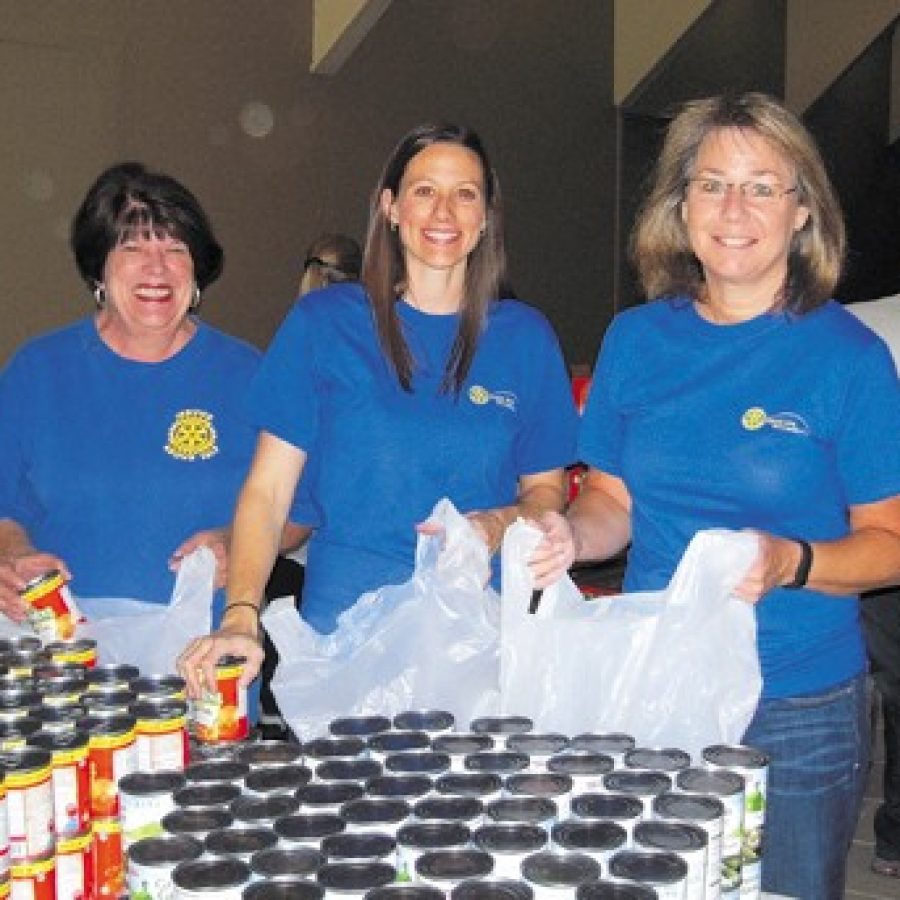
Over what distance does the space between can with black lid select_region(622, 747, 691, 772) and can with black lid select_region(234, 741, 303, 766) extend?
349mm

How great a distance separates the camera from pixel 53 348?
230 centimetres

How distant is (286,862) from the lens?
117cm

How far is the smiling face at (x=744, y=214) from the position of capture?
5.72 feet

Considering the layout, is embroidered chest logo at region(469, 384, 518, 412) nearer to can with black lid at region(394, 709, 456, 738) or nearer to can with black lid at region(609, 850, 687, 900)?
can with black lid at region(394, 709, 456, 738)

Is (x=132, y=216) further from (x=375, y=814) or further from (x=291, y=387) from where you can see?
(x=375, y=814)

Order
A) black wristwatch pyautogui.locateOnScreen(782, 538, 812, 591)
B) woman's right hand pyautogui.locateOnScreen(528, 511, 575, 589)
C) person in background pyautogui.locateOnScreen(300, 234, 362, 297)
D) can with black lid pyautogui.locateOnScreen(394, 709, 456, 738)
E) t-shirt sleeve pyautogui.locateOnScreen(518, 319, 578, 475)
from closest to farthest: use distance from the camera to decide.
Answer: can with black lid pyautogui.locateOnScreen(394, 709, 456, 738) → black wristwatch pyautogui.locateOnScreen(782, 538, 812, 591) → woman's right hand pyautogui.locateOnScreen(528, 511, 575, 589) → t-shirt sleeve pyautogui.locateOnScreen(518, 319, 578, 475) → person in background pyautogui.locateOnScreen(300, 234, 362, 297)

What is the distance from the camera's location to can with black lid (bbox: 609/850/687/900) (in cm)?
112

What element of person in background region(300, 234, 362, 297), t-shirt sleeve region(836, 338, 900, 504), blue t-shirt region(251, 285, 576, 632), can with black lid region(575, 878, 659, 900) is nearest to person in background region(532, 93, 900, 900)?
t-shirt sleeve region(836, 338, 900, 504)

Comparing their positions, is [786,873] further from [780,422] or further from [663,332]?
[663,332]

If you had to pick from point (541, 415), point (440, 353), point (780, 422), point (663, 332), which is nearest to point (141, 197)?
point (440, 353)

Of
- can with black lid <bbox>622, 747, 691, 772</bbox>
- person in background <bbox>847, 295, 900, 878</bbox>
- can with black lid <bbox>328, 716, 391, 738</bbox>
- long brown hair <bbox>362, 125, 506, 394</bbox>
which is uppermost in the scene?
long brown hair <bbox>362, 125, 506, 394</bbox>

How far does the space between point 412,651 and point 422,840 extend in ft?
2.04

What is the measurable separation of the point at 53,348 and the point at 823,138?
9308mm

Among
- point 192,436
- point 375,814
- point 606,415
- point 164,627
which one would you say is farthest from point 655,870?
point 192,436
